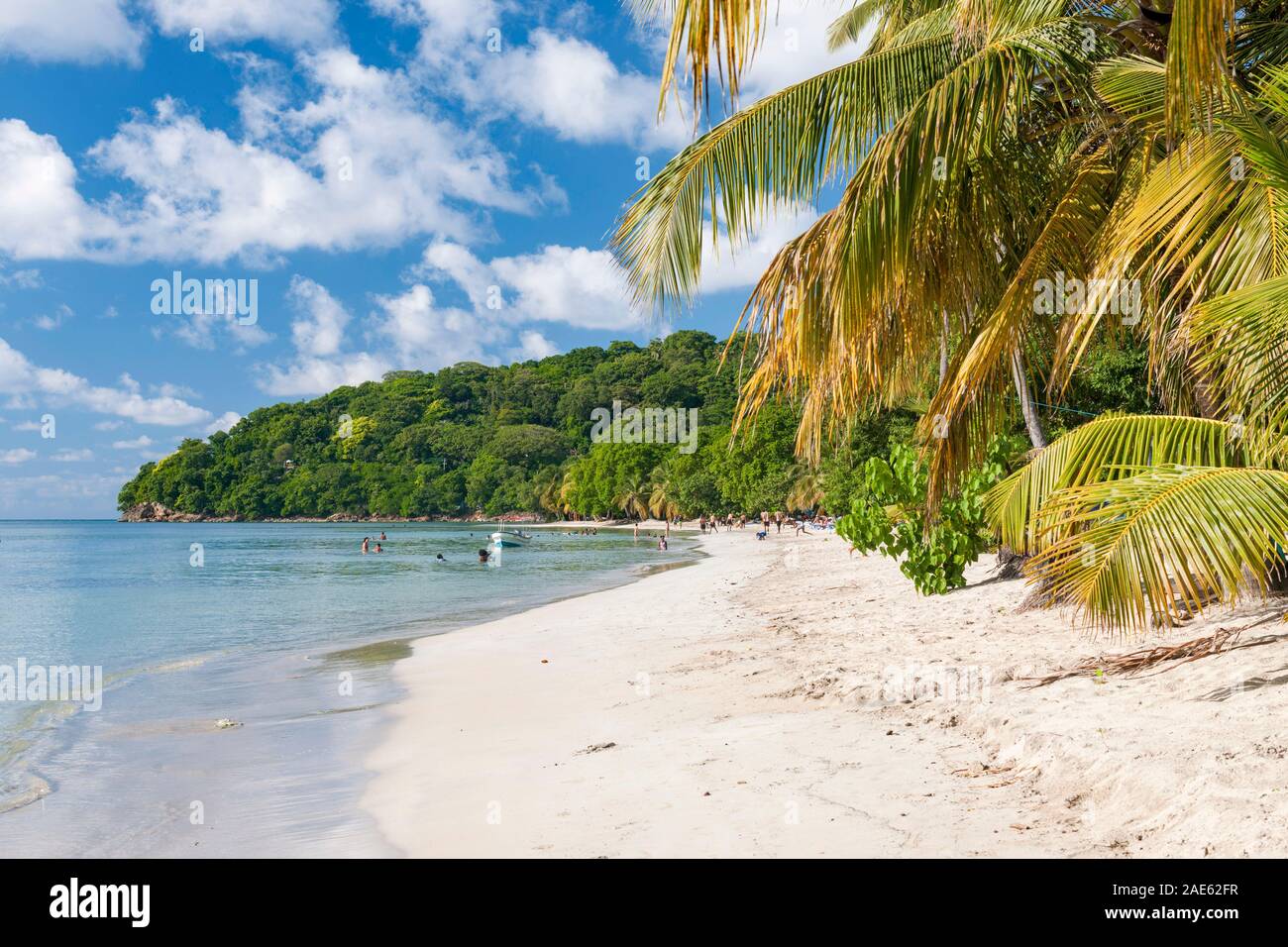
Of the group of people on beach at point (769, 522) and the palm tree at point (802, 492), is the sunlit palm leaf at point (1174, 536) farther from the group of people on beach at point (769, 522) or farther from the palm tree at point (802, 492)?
the palm tree at point (802, 492)

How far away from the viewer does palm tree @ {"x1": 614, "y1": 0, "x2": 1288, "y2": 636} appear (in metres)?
4.03

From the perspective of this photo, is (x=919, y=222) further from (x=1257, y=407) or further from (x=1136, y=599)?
(x=1136, y=599)

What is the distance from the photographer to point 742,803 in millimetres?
4707

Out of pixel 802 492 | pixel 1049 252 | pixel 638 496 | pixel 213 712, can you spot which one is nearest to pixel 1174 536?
pixel 1049 252

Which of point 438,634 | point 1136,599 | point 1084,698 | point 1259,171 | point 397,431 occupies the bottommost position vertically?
point 438,634

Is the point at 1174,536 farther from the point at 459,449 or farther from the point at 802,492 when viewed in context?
the point at 459,449

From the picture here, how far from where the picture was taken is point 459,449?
142500mm

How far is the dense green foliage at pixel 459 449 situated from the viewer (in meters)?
107

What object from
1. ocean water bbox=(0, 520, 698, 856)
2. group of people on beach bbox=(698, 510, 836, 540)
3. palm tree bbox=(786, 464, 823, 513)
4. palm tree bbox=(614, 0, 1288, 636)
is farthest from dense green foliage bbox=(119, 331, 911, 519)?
palm tree bbox=(614, 0, 1288, 636)

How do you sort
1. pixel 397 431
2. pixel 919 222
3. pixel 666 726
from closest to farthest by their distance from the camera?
pixel 919 222 → pixel 666 726 → pixel 397 431

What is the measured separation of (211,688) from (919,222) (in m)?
10.6

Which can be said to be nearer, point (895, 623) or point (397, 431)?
point (895, 623)

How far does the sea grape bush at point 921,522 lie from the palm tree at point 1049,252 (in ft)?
18.0
